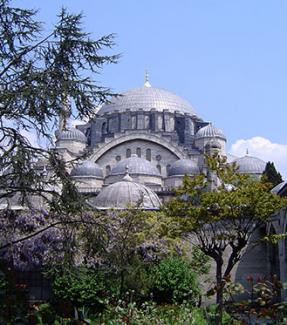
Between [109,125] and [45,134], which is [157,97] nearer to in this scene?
[109,125]

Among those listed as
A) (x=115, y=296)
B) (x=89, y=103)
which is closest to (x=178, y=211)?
(x=115, y=296)

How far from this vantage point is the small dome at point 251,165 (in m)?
62.9

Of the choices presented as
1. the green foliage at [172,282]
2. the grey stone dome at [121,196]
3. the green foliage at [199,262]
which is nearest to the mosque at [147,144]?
the grey stone dome at [121,196]

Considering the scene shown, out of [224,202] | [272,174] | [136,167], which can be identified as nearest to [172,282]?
[224,202]

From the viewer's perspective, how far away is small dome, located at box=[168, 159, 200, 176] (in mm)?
59031

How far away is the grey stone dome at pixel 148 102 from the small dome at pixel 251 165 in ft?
41.2

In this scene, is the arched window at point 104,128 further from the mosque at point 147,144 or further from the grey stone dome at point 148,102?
the grey stone dome at point 148,102

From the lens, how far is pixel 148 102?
7381 centimetres

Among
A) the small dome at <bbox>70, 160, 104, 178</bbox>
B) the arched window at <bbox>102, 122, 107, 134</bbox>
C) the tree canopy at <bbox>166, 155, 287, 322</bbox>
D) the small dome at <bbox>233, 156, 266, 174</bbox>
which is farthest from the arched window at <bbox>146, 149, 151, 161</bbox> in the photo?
the tree canopy at <bbox>166, 155, 287, 322</bbox>

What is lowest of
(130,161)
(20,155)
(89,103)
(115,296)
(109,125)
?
(115,296)

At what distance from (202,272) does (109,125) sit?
46.9 metres

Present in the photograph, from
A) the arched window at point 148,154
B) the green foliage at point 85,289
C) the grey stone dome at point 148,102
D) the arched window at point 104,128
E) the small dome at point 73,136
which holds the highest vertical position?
the grey stone dome at point 148,102

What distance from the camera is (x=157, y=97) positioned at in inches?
2955

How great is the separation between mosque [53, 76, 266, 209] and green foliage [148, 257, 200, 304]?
24490 mm
